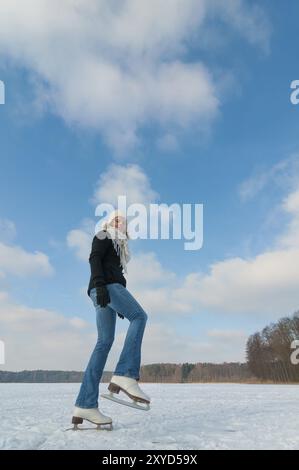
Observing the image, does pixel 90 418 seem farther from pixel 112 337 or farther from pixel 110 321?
pixel 110 321

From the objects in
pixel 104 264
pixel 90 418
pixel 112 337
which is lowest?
pixel 90 418

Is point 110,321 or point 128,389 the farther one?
point 110,321

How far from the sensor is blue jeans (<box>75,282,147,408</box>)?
164 inches

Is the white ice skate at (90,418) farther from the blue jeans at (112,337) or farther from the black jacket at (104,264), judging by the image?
the black jacket at (104,264)

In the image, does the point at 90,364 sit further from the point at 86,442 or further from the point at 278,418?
the point at 278,418

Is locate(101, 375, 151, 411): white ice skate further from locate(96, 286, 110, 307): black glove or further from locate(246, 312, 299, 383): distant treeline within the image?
locate(246, 312, 299, 383): distant treeline

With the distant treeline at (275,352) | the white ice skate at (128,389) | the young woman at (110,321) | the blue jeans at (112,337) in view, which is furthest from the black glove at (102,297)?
the distant treeline at (275,352)

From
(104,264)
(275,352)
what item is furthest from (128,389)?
(275,352)

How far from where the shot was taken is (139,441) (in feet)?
10.8

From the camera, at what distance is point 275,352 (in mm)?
70000

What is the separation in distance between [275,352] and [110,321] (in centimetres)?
7197

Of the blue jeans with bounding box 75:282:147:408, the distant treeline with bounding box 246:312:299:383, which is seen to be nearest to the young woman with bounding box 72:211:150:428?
the blue jeans with bounding box 75:282:147:408
